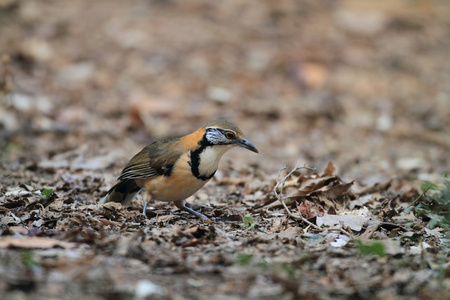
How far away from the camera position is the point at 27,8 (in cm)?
1353

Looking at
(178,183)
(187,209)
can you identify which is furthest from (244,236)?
(187,209)

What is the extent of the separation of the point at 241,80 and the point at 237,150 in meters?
2.48

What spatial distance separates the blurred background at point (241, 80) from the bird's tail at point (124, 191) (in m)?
1.52

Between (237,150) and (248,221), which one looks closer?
(248,221)

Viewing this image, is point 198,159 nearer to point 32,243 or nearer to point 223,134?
point 223,134

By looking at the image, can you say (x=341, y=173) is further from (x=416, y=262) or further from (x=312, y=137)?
(x=416, y=262)

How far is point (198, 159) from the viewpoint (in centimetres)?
587

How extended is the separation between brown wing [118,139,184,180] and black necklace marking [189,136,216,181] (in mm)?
158

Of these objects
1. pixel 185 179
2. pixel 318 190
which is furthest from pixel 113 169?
pixel 318 190

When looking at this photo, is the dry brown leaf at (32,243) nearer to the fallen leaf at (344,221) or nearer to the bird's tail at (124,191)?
the bird's tail at (124,191)

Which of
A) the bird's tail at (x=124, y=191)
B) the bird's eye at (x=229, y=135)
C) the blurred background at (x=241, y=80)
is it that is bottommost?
the bird's tail at (x=124, y=191)

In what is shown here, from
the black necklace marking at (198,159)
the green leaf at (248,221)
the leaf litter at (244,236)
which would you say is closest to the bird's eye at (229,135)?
the black necklace marking at (198,159)

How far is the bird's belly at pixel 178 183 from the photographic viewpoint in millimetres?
5809

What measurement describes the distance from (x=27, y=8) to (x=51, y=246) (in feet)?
35.6
